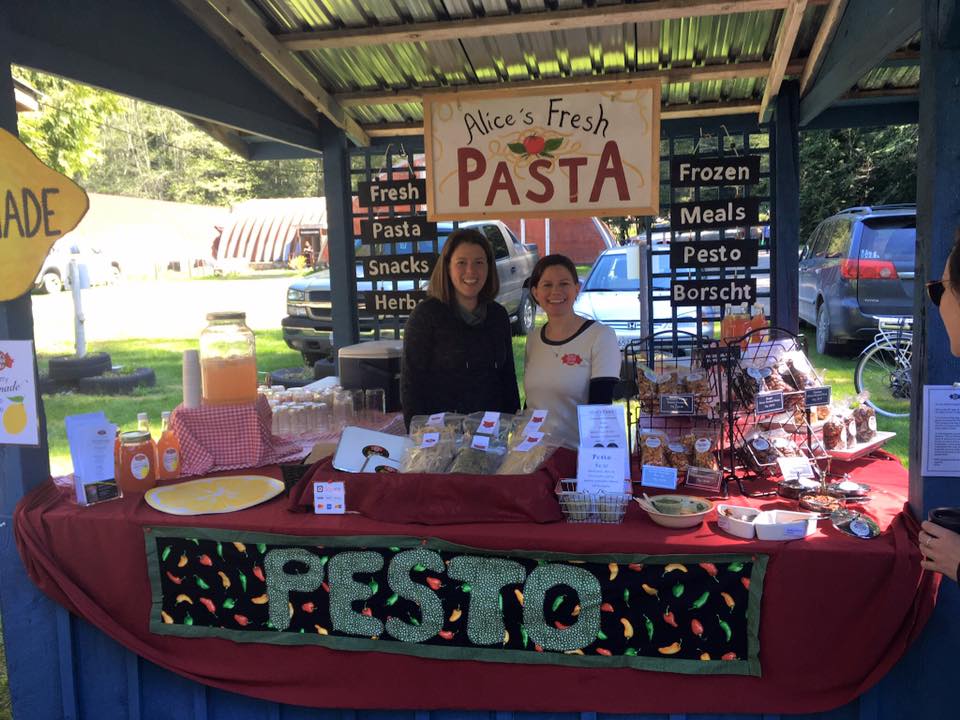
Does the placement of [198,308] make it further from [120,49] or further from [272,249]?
[120,49]

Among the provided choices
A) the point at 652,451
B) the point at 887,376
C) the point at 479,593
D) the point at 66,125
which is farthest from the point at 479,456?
the point at 66,125

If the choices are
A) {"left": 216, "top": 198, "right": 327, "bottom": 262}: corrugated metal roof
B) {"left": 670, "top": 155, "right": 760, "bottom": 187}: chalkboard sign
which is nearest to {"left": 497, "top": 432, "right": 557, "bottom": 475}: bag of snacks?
{"left": 670, "top": 155, "right": 760, "bottom": 187}: chalkboard sign

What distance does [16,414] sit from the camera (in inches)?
106

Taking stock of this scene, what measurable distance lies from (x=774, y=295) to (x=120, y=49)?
152 inches

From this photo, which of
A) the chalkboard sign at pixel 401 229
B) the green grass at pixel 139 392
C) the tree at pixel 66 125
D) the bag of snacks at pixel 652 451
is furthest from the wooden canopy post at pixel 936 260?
the tree at pixel 66 125

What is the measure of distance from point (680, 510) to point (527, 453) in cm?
53

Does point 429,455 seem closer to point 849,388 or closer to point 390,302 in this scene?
point 390,302

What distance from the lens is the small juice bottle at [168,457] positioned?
2963mm

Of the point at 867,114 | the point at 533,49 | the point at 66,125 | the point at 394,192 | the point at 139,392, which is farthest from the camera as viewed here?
the point at 66,125

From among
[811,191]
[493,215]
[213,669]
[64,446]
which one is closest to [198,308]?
[64,446]

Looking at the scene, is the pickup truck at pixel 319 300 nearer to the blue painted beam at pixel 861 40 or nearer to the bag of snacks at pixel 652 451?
the blue painted beam at pixel 861 40

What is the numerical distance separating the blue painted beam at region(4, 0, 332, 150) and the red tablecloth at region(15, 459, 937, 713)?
159 cm

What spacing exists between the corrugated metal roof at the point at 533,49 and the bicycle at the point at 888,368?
3.33 m

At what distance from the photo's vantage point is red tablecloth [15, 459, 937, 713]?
2.16 metres
